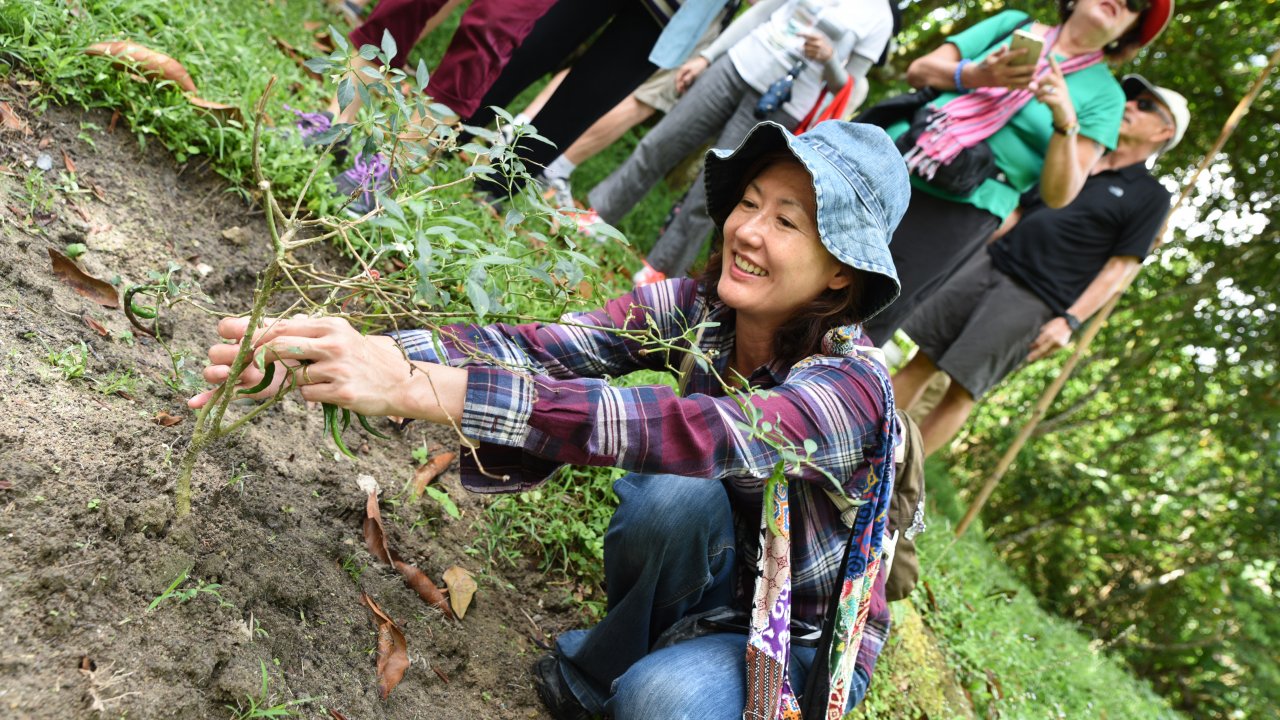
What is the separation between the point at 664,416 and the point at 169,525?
38.1 inches

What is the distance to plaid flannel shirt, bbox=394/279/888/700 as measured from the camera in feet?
5.12

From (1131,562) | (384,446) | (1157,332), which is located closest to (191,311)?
(384,446)

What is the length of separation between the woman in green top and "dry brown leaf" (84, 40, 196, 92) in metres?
2.49

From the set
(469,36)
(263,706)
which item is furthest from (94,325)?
(469,36)

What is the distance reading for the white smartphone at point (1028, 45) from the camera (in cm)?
305

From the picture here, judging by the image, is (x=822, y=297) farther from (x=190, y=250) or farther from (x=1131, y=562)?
(x=1131, y=562)

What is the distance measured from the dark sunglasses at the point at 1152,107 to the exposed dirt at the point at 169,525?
345 cm

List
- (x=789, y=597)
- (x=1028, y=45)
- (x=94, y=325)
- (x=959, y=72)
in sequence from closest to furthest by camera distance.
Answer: (x=789, y=597) < (x=94, y=325) < (x=1028, y=45) < (x=959, y=72)

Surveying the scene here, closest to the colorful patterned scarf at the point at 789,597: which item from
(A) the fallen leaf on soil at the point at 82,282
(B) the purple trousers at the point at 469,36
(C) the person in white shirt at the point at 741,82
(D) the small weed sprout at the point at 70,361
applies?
(D) the small weed sprout at the point at 70,361

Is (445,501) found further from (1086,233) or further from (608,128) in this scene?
(1086,233)

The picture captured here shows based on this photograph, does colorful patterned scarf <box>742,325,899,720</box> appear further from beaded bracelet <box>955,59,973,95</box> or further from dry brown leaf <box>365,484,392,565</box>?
beaded bracelet <box>955,59,973,95</box>

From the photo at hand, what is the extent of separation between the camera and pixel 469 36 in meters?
3.36

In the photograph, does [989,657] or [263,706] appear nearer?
[263,706]

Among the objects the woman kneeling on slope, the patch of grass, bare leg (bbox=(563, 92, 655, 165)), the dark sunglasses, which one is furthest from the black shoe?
the dark sunglasses
